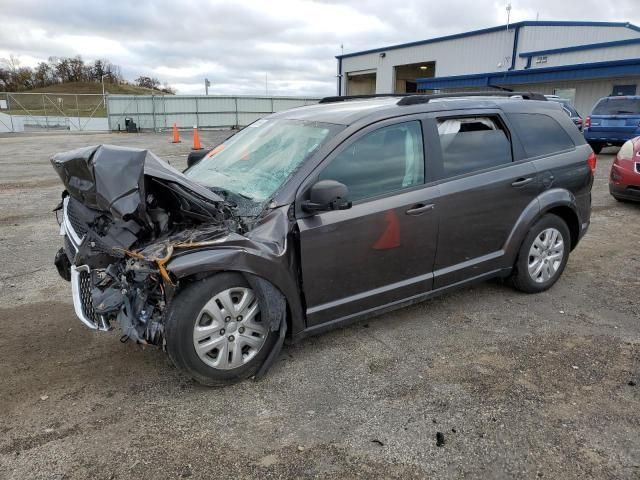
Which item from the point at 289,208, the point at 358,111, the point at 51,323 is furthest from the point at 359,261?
the point at 51,323

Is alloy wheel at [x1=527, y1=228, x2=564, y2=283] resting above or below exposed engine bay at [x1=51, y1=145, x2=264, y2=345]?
below

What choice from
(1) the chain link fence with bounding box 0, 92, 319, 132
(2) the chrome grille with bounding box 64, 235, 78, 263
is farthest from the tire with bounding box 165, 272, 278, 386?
(1) the chain link fence with bounding box 0, 92, 319, 132

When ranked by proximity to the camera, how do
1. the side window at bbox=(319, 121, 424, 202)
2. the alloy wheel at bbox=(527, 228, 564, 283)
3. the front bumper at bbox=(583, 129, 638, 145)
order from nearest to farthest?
the side window at bbox=(319, 121, 424, 202) < the alloy wheel at bbox=(527, 228, 564, 283) < the front bumper at bbox=(583, 129, 638, 145)

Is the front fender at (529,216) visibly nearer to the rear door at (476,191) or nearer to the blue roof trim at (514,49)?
the rear door at (476,191)

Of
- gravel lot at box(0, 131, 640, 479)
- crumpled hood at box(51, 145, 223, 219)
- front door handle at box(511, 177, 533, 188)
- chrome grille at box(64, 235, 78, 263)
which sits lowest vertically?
gravel lot at box(0, 131, 640, 479)

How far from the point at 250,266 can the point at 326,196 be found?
2.06ft

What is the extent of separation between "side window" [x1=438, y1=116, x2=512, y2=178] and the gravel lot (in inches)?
49.3

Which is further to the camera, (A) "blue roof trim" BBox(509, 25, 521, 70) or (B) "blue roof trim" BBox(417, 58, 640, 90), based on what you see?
(A) "blue roof trim" BBox(509, 25, 521, 70)

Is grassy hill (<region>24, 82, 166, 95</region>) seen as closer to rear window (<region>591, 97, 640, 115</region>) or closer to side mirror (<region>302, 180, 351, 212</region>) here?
rear window (<region>591, 97, 640, 115</region>)

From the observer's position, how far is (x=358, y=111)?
→ 3.65m

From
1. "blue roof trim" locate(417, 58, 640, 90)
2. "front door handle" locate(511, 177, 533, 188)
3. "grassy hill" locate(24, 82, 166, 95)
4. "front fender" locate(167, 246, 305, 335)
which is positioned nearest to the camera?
"front fender" locate(167, 246, 305, 335)

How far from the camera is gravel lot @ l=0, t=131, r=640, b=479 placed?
2512 millimetres

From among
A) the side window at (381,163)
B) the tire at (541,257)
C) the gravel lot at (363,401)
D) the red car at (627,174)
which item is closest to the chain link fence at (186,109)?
the red car at (627,174)

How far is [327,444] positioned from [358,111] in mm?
2277
